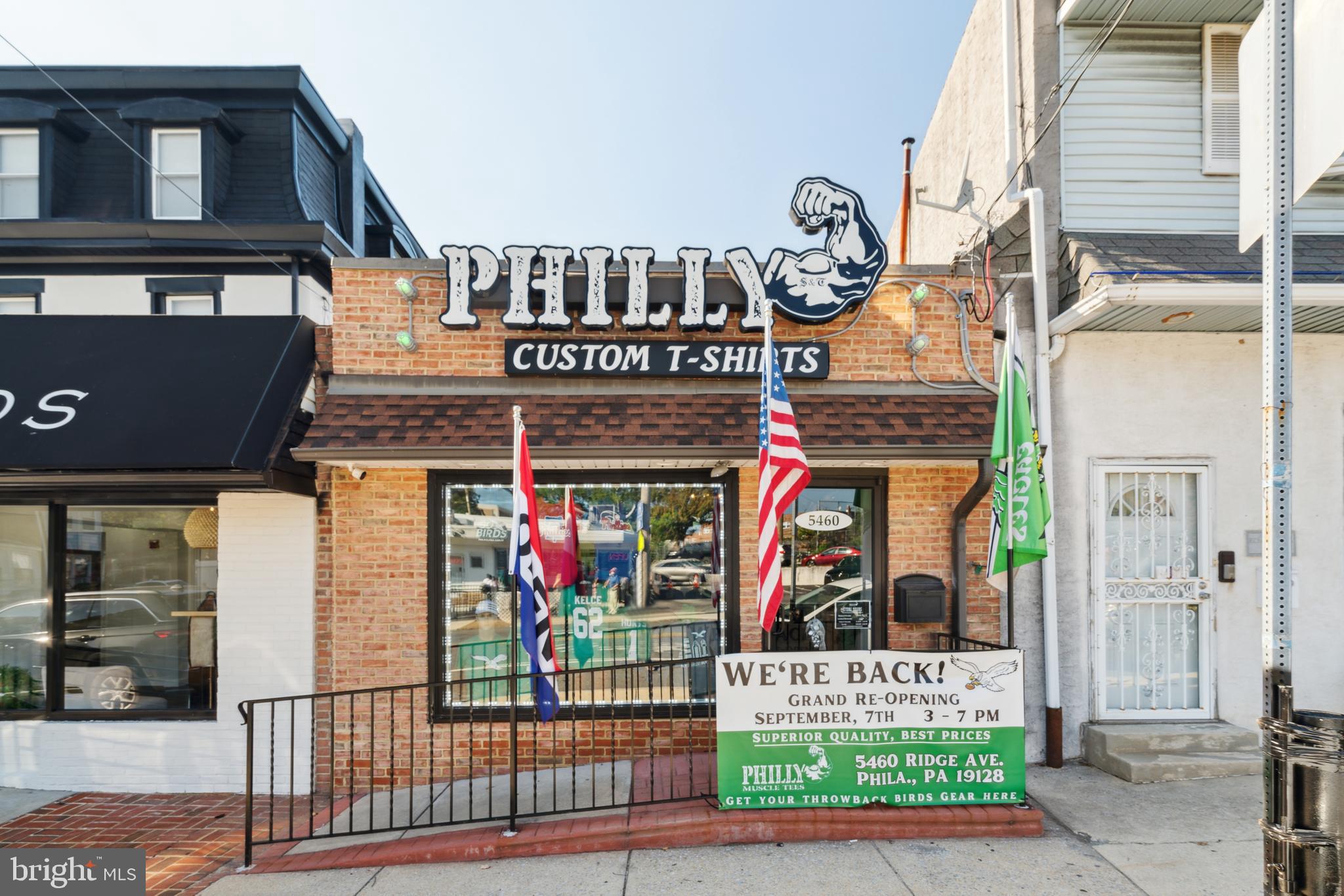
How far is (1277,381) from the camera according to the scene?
9.57 ft

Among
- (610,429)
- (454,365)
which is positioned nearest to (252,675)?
(454,365)

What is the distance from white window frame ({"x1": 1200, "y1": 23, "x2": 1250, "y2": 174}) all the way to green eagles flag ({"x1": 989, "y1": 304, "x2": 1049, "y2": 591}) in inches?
115

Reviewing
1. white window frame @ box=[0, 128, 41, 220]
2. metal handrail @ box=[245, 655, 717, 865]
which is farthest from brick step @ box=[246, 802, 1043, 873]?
white window frame @ box=[0, 128, 41, 220]

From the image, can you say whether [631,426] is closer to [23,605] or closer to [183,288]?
[23,605]

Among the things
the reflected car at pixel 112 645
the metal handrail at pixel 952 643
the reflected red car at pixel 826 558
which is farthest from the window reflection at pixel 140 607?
the metal handrail at pixel 952 643

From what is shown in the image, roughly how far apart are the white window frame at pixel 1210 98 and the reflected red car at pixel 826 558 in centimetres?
468

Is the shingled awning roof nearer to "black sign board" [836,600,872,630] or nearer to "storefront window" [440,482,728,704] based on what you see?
"storefront window" [440,482,728,704]

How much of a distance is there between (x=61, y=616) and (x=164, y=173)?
24.8 ft

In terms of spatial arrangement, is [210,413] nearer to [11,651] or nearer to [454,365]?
[454,365]

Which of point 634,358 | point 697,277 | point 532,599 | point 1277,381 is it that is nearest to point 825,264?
point 697,277

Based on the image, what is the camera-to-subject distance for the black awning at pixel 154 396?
5441 mm

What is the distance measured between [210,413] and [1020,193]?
6.82 m

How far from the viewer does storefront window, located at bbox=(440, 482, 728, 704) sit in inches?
250

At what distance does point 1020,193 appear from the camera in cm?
641
